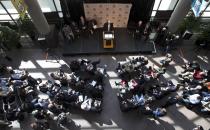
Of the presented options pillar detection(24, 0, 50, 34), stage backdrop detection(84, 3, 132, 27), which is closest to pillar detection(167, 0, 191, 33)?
stage backdrop detection(84, 3, 132, 27)

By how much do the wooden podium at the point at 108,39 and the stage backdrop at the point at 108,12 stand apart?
1039 millimetres

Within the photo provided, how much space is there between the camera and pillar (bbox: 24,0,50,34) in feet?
44.9

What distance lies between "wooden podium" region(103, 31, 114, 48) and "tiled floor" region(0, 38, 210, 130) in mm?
814

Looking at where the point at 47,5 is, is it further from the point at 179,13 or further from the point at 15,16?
the point at 179,13

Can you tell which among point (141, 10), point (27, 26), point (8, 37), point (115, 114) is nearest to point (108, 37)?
point (141, 10)

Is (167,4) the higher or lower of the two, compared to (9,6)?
higher

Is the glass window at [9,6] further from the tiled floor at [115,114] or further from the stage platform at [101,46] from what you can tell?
the stage platform at [101,46]

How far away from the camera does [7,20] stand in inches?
658

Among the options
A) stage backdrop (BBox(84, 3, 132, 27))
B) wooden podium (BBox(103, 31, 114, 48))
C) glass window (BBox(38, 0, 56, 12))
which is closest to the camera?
glass window (BBox(38, 0, 56, 12))

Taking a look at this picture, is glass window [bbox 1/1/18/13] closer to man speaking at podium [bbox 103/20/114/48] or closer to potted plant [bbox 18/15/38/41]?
potted plant [bbox 18/15/38/41]

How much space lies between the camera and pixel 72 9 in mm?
16734

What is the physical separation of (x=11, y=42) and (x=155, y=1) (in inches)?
352

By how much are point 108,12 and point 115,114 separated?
20.8 ft

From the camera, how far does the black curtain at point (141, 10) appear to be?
16422 millimetres
